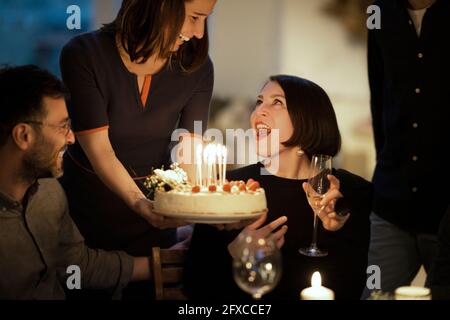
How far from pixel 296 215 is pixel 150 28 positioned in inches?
35.8

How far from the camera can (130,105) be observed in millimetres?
2984

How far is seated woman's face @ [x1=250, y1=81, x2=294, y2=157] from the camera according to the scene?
9.71 ft

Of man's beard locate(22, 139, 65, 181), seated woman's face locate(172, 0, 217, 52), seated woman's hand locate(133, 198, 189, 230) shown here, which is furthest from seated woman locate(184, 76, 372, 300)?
man's beard locate(22, 139, 65, 181)

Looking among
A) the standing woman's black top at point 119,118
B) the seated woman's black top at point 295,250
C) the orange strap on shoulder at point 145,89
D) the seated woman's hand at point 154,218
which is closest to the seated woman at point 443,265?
the seated woman's black top at point 295,250

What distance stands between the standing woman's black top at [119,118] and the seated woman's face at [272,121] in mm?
284

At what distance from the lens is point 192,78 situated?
3.09 m

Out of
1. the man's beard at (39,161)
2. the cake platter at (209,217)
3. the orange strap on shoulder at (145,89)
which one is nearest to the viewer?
the cake platter at (209,217)

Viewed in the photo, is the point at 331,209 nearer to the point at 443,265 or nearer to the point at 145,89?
the point at 443,265

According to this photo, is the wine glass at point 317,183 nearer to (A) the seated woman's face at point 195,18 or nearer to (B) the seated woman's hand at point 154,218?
(B) the seated woman's hand at point 154,218

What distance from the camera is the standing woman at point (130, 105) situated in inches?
109

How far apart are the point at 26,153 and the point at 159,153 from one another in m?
0.72

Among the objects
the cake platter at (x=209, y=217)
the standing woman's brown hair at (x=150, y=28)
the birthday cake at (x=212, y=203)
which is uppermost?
the standing woman's brown hair at (x=150, y=28)

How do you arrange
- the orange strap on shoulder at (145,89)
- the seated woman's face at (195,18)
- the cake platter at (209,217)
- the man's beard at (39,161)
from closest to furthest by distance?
1. the cake platter at (209,217)
2. the man's beard at (39,161)
3. the seated woman's face at (195,18)
4. the orange strap on shoulder at (145,89)
